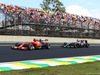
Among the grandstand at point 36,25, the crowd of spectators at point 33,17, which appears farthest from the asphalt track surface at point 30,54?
the crowd of spectators at point 33,17

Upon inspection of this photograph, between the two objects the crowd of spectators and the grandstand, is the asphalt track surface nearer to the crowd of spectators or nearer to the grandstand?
the grandstand

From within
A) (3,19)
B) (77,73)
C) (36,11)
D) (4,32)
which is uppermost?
(36,11)

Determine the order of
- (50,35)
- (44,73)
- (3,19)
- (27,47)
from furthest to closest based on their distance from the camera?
(50,35) → (3,19) → (27,47) → (44,73)

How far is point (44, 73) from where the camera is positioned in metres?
4.01

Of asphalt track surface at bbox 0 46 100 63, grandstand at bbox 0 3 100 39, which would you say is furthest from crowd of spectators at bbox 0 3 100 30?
asphalt track surface at bbox 0 46 100 63

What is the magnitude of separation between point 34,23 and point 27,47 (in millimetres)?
8707

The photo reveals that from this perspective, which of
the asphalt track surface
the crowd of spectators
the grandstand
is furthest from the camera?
the crowd of spectators

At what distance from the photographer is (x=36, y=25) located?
18.8 metres

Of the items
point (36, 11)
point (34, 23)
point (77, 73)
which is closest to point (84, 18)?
point (36, 11)

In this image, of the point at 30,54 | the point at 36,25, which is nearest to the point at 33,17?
the point at 36,25

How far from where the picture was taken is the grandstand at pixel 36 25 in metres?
16.5

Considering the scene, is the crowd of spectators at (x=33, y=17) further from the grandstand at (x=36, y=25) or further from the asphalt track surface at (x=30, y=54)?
the asphalt track surface at (x=30, y=54)

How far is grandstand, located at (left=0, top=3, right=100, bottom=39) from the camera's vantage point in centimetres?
1655

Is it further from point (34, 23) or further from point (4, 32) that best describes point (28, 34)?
point (4, 32)
